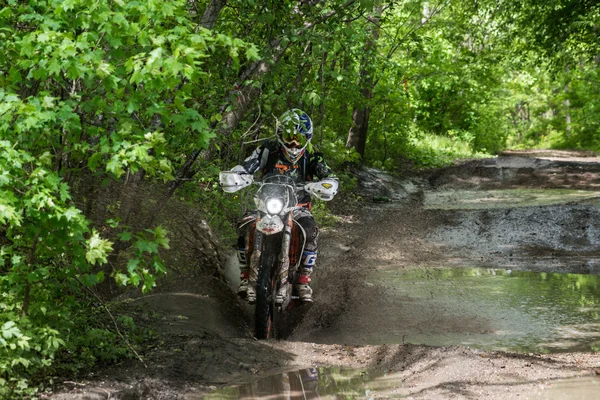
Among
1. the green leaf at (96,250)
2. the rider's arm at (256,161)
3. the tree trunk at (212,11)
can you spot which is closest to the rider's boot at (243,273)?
the rider's arm at (256,161)

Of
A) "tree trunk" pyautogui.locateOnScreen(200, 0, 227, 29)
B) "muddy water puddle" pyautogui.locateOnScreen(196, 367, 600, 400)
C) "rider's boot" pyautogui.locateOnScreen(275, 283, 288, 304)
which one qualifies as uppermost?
"tree trunk" pyautogui.locateOnScreen(200, 0, 227, 29)

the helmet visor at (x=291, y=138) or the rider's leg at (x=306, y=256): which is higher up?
the helmet visor at (x=291, y=138)

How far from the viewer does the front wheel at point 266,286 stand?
659cm

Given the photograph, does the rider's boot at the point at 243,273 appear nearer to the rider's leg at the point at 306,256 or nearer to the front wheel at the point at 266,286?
the front wheel at the point at 266,286

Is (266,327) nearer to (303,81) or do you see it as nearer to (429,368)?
(429,368)

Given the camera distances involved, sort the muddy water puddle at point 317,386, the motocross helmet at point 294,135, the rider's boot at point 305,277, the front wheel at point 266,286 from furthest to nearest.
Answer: the rider's boot at point 305,277 → the motocross helmet at point 294,135 → the front wheel at point 266,286 → the muddy water puddle at point 317,386

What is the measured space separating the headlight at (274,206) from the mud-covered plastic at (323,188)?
0.57 metres

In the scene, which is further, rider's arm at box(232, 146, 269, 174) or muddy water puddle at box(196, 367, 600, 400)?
rider's arm at box(232, 146, 269, 174)

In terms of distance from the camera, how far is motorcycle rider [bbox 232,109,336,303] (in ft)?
23.7

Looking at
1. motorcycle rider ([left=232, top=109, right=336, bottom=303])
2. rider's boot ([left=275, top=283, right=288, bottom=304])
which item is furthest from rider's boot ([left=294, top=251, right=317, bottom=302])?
rider's boot ([left=275, top=283, right=288, bottom=304])

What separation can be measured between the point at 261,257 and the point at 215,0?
8.95ft

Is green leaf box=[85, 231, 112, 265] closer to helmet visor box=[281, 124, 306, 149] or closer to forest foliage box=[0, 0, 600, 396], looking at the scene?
forest foliage box=[0, 0, 600, 396]

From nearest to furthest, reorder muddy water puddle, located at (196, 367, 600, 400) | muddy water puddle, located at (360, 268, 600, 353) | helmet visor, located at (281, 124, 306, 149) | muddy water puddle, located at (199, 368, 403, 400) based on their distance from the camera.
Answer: muddy water puddle, located at (196, 367, 600, 400)
muddy water puddle, located at (199, 368, 403, 400)
muddy water puddle, located at (360, 268, 600, 353)
helmet visor, located at (281, 124, 306, 149)

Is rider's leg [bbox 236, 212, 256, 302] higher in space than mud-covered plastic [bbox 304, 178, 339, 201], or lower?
lower
